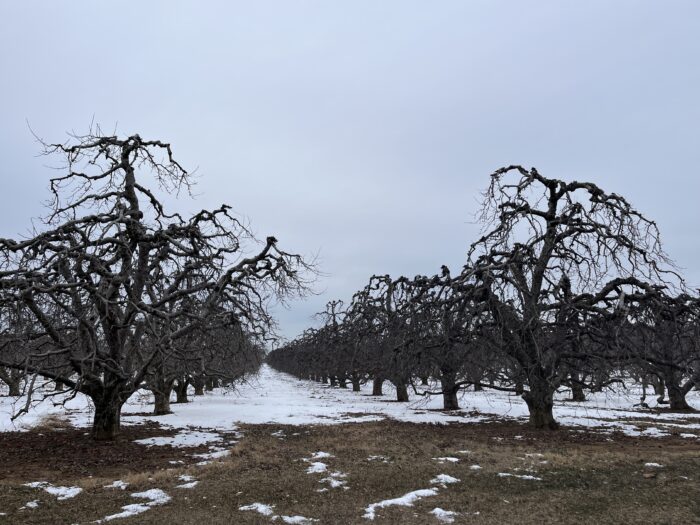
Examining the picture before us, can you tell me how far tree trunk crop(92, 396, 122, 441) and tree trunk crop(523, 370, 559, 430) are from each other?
1161cm

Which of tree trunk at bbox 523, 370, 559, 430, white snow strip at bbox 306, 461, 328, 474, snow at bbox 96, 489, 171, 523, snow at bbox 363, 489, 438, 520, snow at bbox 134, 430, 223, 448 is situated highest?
tree trunk at bbox 523, 370, 559, 430

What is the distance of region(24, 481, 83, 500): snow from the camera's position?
7.16 metres

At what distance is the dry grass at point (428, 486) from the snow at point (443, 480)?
123 millimetres

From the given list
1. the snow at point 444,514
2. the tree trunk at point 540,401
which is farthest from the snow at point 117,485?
the tree trunk at point 540,401

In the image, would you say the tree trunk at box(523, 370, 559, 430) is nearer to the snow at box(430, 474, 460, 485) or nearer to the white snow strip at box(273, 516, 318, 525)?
the snow at box(430, 474, 460, 485)

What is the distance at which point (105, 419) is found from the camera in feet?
41.1

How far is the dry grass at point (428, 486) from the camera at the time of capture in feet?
19.8

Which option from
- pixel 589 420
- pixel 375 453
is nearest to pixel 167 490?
pixel 375 453

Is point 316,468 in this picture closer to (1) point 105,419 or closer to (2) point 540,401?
(1) point 105,419

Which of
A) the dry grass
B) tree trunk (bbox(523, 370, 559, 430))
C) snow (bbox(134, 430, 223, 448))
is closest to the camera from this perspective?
the dry grass

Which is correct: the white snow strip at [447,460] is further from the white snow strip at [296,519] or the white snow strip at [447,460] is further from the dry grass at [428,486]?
the white snow strip at [296,519]

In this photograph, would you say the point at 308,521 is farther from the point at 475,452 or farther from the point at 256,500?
the point at 475,452

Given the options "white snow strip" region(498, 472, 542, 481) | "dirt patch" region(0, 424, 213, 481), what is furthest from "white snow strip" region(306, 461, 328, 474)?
"white snow strip" region(498, 472, 542, 481)

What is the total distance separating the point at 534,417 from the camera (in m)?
14.4
